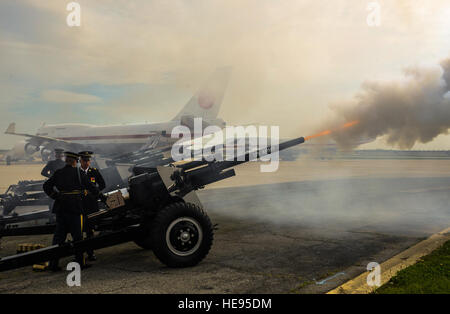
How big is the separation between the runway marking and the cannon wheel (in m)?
1.95

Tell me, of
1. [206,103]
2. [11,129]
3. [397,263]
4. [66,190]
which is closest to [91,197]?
[66,190]

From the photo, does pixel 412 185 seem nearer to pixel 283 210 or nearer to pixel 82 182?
pixel 283 210

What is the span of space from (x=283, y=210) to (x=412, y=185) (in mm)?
8896

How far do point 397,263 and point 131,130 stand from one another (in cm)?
2815

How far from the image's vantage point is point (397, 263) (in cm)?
552

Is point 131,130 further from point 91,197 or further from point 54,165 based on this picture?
point 91,197

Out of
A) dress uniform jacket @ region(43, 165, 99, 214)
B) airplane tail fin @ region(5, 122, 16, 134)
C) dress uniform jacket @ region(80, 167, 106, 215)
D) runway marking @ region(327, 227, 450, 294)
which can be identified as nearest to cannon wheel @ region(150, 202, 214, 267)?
dress uniform jacket @ region(43, 165, 99, 214)

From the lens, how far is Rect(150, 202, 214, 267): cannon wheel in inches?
211

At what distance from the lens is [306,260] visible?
584 centimetres

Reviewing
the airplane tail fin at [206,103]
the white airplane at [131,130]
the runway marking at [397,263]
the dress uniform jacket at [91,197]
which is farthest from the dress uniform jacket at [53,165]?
the airplane tail fin at [206,103]

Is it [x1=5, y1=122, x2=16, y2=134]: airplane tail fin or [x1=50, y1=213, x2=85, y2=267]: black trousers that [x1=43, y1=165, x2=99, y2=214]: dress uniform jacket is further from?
[x1=5, y1=122, x2=16, y2=134]: airplane tail fin

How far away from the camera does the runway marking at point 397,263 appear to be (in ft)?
14.7

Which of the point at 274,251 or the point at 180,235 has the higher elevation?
the point at 180,235
